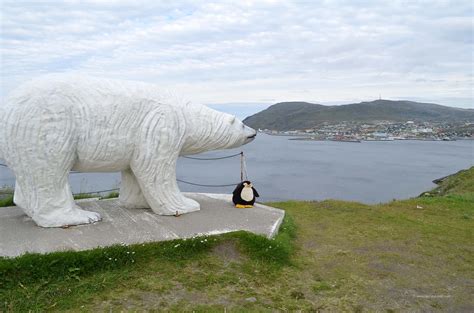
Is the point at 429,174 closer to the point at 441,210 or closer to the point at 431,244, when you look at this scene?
the point at 441,210

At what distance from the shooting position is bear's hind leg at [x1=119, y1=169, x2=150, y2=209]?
6.71 m

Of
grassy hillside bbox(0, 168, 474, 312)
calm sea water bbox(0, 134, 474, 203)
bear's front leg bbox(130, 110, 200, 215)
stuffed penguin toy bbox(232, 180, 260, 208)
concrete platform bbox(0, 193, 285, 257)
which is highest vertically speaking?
bear's front leg bbox(130, 110, 200, 215)

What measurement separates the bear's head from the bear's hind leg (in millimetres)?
922

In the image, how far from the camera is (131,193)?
676cm

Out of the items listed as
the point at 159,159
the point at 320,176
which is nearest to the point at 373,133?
the point at 320,176

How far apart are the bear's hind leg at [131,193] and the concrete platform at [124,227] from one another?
5.4 inches

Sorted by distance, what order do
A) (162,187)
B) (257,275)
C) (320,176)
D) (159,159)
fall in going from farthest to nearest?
(320,176) → (162,187) → (159,159) → (257,275)

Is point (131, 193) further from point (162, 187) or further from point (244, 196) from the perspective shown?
point (244, 196)

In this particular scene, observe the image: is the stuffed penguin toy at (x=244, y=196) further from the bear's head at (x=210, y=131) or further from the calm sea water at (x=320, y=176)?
the calm sea water at (x=320, y=176)

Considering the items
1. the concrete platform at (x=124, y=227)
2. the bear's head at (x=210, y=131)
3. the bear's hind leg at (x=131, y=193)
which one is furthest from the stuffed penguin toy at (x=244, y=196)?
the bear's hind leg at (x=131, y=193)

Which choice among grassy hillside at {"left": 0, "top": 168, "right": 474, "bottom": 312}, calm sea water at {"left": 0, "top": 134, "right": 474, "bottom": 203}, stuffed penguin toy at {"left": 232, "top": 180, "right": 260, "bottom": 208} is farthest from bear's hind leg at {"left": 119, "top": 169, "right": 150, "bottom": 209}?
calm sea water at {"left": 0, "top": 134, "right": 474, "bottom": 203}

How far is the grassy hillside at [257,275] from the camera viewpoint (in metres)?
4.19

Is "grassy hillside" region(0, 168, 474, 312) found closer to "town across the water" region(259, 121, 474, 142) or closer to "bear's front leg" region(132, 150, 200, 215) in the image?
"bear's front leg" region(132, 150, 200, 215)

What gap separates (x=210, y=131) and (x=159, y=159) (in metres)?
1.08
